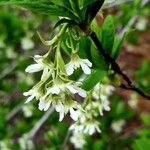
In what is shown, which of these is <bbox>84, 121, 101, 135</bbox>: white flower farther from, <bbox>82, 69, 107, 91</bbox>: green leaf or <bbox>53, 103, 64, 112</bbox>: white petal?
<bbox>53, 103, 64, 112</bbox>: white petal

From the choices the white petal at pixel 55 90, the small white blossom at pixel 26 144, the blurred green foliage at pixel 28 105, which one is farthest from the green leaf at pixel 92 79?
the small white blossom at pixel 26 144

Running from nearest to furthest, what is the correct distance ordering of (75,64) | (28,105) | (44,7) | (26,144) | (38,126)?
(44,7)
(75,64)
(38,126)
(26,144)
(28,105)

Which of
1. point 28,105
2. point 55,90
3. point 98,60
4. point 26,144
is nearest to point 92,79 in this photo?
point 98,60

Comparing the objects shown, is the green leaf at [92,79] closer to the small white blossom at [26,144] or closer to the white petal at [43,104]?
the white petal at [43,104]

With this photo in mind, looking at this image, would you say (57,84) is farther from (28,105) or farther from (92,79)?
(28,105)

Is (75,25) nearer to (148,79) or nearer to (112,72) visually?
(112,72)

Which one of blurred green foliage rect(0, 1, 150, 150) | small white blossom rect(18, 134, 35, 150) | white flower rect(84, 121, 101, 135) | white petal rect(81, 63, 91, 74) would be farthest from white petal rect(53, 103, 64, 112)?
small white blossom rect(18, 134, 35, 150)

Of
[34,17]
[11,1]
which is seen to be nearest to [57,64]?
[11,1]

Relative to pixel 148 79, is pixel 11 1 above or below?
above
